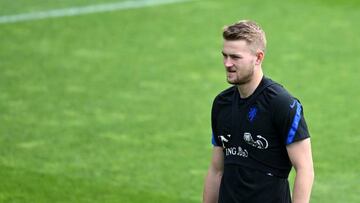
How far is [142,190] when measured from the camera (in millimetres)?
8805

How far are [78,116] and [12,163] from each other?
148cm

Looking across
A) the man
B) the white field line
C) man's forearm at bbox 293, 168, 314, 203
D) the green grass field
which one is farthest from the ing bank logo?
the white field line

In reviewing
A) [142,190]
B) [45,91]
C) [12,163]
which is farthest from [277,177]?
[45,91]

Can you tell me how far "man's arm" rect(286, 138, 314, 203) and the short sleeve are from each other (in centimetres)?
4

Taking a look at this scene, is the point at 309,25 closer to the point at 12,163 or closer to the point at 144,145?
the point at 144,145

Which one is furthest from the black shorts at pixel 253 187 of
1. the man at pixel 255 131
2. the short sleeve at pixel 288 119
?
the short sleeve at pixel 288 119

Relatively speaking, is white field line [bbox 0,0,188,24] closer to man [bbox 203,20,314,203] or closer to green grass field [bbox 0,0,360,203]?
green grass field [bbox 0,0,360,203]

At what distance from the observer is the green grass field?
906cm

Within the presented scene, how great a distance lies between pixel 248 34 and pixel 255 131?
0.56m

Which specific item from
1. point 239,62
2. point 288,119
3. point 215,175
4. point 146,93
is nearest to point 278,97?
point 288,119

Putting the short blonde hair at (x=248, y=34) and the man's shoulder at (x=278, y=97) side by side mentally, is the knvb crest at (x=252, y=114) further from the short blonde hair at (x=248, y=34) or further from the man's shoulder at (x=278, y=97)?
the short blonde hair at (x=248, y=34)

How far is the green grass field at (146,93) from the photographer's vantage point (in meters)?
9.06

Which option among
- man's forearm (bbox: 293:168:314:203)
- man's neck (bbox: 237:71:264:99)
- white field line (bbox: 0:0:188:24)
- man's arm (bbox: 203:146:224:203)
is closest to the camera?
man's forearm (bbox: 293:168:314:203)

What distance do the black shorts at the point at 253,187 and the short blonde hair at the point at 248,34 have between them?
726 millimetres
